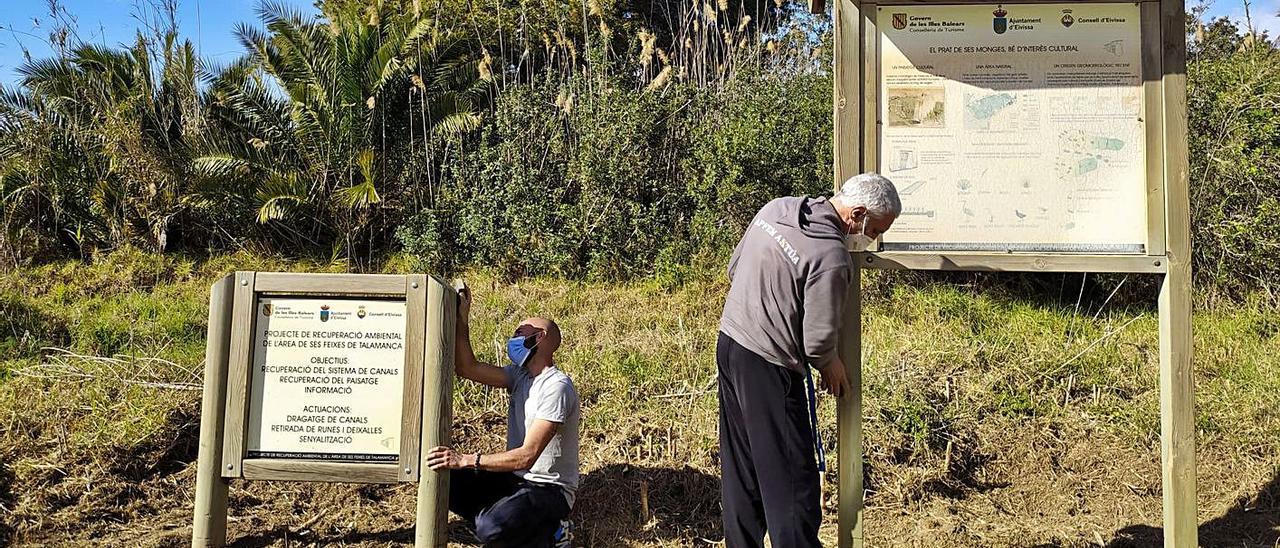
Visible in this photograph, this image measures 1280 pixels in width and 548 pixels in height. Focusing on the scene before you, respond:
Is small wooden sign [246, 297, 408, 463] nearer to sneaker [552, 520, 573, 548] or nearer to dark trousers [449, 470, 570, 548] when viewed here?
dark trousers [449, 470, 570, 548]

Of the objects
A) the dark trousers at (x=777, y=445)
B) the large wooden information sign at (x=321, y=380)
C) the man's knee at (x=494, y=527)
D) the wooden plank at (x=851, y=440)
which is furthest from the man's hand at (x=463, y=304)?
the wooden plank at (x=851, y=440)

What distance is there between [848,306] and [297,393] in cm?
213

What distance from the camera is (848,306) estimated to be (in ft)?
12.1

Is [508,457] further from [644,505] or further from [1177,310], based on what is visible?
[1177,310]

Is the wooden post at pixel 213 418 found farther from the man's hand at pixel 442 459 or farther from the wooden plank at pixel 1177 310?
the wooden plank at pixel 1177 310

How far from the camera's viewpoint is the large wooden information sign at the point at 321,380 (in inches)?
140

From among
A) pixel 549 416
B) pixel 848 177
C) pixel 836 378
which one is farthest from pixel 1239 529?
pixel 549 416

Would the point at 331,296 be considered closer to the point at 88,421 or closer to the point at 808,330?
the point at 808,330

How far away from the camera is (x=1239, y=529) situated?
4602 millimetres

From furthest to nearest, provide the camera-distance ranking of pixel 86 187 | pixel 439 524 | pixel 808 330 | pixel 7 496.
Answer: pixel 86 187 < pixel 7 496 < pixel 439 524 < pixel 808 330

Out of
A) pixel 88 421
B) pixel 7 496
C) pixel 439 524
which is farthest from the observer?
pixel 88 421

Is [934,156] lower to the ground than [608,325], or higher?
higher

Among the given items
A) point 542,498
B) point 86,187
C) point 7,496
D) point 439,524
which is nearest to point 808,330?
point 542,498

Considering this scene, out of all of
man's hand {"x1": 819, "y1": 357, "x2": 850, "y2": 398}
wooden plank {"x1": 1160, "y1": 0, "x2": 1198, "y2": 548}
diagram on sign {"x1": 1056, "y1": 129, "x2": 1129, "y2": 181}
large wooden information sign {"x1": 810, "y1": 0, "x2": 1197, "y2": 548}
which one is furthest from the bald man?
wooden plank {"x1": 1160, "y1": 0, "x2": 1198, "y2": 548}
